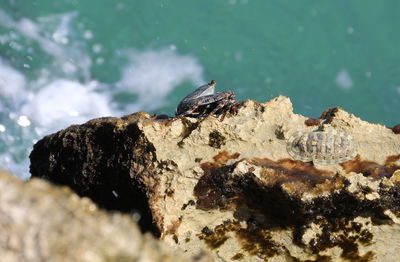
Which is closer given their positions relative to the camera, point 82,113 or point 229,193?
point 229,193

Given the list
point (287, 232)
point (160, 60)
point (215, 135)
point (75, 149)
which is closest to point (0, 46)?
point (160, 60)

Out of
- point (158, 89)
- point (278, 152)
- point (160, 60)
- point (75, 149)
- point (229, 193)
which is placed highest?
point (160, 60)

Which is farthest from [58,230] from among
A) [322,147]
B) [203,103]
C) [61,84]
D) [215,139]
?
[61,84]

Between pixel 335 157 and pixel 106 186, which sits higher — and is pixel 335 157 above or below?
below

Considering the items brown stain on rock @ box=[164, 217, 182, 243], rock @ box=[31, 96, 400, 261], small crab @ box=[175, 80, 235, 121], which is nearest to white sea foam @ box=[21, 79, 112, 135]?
small crab @ box=[175, 80, 235, 121]

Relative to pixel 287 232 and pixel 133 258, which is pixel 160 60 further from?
pixel 133 258

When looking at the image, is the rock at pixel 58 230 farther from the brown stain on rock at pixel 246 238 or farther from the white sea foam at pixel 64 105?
the white sea foam at pixel 64 105

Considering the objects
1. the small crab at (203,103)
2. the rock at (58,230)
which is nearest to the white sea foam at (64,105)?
the small crab at (203,103)
